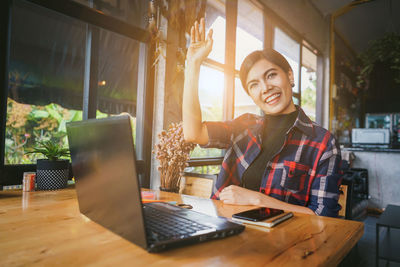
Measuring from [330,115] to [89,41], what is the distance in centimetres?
513

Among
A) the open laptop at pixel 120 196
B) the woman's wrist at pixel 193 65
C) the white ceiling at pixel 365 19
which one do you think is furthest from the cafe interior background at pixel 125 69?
the white ceiling at pixel 365 19

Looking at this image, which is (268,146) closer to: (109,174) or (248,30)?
(109,174)

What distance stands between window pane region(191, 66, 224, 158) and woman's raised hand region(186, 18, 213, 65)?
153 cm

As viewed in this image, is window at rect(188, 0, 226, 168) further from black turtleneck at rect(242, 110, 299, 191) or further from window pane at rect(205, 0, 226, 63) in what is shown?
black turtleneck at rect(242, 110, 299, 191)

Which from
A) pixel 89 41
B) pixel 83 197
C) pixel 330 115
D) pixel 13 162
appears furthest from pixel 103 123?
pixel 330 115

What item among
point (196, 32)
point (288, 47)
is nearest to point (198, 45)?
point (196, 32)

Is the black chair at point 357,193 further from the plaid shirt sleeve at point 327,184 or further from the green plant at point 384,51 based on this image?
the green plant at point 384,51

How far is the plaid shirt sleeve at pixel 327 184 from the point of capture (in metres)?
1.20

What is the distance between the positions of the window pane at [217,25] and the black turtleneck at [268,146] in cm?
168

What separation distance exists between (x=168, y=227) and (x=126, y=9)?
1.94 metres

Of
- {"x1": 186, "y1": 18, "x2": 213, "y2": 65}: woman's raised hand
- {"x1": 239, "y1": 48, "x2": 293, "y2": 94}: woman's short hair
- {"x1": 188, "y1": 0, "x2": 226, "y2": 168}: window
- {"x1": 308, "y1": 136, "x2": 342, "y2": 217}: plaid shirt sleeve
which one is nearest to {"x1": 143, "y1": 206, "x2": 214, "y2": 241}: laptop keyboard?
{"x1": 308, "y1": 136, "x2": 342, "y2": 217}: plaid shirt sleeve

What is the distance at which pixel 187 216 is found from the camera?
82cm

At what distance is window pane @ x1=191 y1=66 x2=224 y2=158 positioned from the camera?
2.95 meters

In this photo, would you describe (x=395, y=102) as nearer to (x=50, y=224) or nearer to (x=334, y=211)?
(x=334, y=211)
